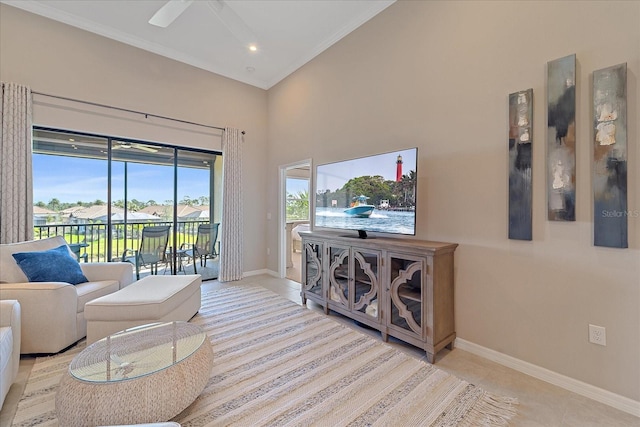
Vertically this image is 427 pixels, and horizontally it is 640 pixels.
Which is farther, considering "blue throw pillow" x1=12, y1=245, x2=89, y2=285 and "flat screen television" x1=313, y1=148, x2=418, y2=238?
"flat screen television" x1=313, y1=148, x2=418, y2=238

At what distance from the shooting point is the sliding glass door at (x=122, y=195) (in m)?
3.42

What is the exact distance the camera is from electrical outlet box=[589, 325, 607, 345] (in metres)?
1.70

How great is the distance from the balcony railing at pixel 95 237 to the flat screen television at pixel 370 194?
9.35ft

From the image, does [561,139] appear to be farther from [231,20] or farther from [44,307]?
[44,307]

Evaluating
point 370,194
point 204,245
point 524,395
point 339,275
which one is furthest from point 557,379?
point 204,245

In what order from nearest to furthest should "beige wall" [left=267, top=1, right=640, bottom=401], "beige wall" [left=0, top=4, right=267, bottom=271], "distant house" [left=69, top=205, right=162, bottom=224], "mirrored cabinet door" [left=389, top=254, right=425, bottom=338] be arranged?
"beige wall" [left=267, top=1, right=640, bottom=401]
"mirrored cabinet door" [left=389, top=254, right=425, bottom=338]
"beige wall" [left=0, top=4, right=267, bottom=271]
"distant house" [left=69, top=205, right=162, bottom=224]

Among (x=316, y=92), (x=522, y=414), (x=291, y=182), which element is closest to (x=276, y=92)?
(x=316, y=92)

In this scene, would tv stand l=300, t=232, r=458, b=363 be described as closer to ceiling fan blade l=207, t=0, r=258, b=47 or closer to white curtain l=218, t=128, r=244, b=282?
white curtain l=218, t=128, r=244, b=282

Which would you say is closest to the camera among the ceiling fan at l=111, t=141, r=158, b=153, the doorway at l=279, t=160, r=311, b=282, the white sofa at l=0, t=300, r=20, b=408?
the white sofa at l=0, t=300, r=20, b=408

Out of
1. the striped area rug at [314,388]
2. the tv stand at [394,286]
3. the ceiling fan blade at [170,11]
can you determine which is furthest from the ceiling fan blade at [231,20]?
the striped area rug at [314,388]

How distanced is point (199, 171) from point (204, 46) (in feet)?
6.19

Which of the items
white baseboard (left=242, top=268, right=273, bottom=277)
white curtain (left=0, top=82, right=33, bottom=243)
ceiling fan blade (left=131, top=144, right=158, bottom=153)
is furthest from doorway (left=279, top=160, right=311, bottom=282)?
white curtain (left=0, top=82, right=33, bottom=243)

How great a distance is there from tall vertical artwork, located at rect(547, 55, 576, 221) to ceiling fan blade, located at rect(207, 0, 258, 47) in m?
2.44

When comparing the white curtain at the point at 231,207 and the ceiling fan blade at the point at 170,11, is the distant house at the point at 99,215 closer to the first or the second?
the white curtain at the point at 231,207
